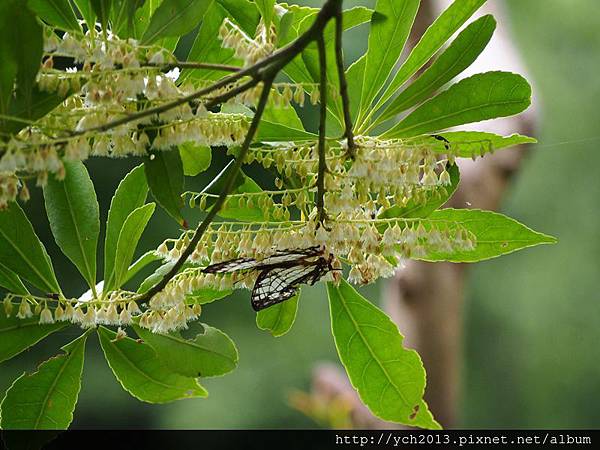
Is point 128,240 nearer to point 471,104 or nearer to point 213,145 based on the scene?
point 213,145

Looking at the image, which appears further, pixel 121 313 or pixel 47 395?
pixel 47 395

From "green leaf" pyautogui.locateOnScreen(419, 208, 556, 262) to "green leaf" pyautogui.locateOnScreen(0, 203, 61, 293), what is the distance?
35cm

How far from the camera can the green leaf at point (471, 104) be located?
0.65 m

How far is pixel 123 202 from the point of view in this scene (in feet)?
2.52

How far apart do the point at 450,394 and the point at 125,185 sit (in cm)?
188

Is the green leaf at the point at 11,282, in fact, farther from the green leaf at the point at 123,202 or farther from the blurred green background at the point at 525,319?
the blurred green background at the point at 525,319

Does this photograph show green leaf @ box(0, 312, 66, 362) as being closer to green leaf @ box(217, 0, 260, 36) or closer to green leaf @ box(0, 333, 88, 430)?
green leaf @ box(0, 333, 88, 430)

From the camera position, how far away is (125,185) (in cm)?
76

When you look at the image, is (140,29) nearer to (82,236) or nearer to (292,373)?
(82,236)

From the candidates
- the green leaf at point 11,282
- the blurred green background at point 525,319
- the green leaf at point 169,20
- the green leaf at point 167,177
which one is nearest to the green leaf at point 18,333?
the green leaf at point 11,282

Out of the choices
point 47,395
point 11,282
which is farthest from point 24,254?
point 47,395

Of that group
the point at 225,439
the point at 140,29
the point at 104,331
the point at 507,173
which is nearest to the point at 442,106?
the point at 140,29

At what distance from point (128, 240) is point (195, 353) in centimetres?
14

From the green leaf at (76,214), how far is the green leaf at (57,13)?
0.15 meters
